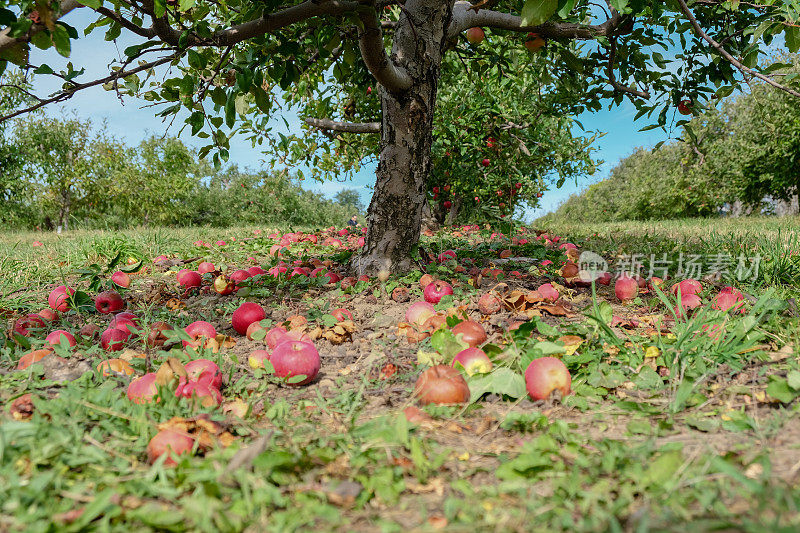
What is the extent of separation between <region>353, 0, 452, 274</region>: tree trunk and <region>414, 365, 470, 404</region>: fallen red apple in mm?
2139

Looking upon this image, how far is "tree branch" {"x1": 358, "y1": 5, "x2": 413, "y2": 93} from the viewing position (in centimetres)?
282

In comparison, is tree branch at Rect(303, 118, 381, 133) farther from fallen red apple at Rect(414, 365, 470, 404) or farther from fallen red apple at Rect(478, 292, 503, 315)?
fallen red apple at Rect(414, 365, 470, 404)

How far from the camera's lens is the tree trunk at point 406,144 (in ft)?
12.1

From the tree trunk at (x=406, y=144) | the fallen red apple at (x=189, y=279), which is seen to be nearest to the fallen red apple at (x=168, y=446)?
the tree trunk at (x=406, y=144)

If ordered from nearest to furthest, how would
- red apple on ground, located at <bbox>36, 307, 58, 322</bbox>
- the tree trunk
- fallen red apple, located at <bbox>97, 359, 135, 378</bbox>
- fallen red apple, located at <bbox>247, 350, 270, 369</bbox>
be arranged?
fallen red apple, located at <bbox>97, 359, 135, 378</bbox>
fallen red apple, located at <bbox>247, 350, 270, 369</bbox>
red apple on ground, located at <bbox>36, 307, 58, 322</bbox>
the tree trunk

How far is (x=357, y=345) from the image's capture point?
2.57 m

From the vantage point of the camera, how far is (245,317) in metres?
2.83

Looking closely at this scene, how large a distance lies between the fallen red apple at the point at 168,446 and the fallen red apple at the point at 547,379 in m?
1.25

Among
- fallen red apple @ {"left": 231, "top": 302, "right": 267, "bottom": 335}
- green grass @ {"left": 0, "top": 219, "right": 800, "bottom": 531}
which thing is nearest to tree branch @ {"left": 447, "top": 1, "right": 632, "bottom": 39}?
green grass @ {"left": 0, "top": 219, "right": 800, "bottom": 531}

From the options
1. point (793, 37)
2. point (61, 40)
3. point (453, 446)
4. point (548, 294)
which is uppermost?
point (793, 37)

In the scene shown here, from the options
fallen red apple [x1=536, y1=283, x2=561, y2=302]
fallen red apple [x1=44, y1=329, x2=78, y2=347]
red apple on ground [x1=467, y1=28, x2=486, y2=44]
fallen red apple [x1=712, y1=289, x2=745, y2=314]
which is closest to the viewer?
fallen red apple [x1=44, y1=329, x2=78, y2=347]

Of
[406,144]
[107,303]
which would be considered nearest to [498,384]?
[406,144]

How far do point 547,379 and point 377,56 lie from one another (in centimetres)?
238

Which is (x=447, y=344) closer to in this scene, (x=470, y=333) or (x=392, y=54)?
(x=470, y=333)
